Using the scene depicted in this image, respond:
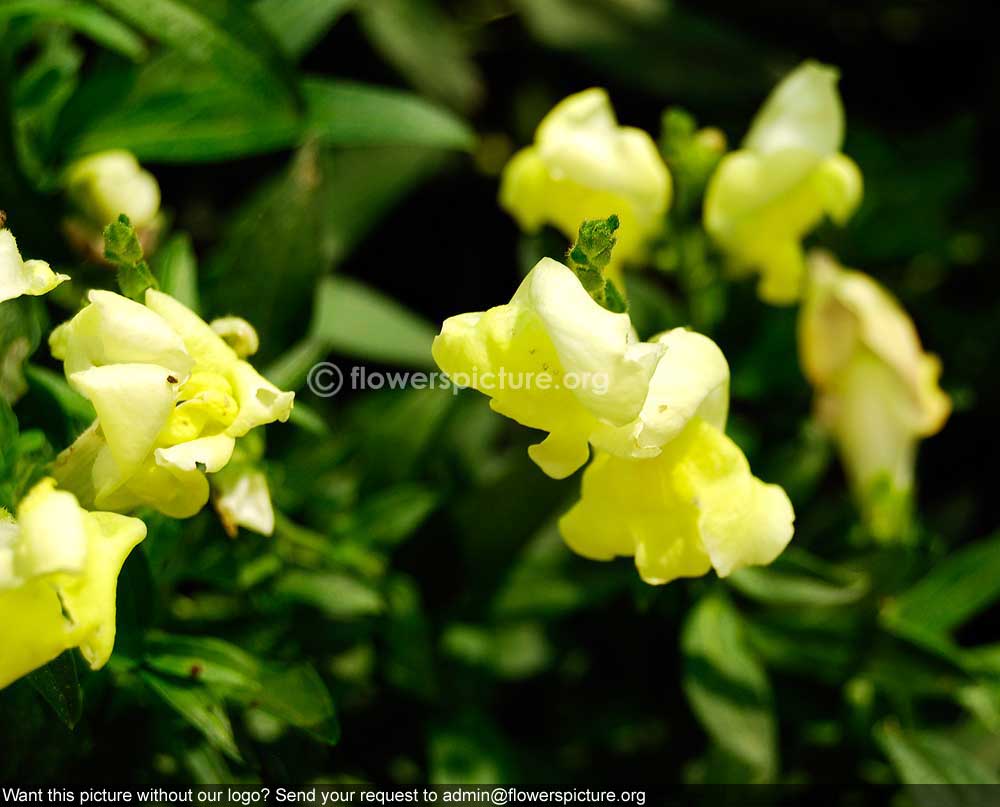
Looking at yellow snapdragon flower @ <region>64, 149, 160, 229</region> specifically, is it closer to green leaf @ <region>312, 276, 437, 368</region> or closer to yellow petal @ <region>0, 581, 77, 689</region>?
green leaf @ <region>312, 276, 437, 368</region>

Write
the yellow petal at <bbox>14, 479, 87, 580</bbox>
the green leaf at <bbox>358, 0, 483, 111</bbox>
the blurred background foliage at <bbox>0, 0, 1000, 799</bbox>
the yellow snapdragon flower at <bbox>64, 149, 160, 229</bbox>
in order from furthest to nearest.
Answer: the green leaf at <bbox>358, 0, 483, 111</bbox>
the yellow snapdragon flower at <bbox>64, 149, 160, 229</bbox>
the blurred background foliage at <bbox>0, 0, 1000, 799</bbox>
the yellow petal at <bbox>14, 479, 87, 580</bbox>

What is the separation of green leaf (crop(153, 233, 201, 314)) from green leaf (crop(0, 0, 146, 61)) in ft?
0.71

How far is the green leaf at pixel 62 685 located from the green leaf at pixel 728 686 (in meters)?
0.64

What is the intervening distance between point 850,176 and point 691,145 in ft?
0.57

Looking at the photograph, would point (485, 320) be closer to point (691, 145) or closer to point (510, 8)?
point (691, 145)

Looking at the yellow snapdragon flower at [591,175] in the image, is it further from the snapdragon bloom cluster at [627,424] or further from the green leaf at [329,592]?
the green leaf at [329,592]

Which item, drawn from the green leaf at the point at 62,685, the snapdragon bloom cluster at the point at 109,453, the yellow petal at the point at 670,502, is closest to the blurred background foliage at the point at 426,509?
the green leaf at the point at 62,685

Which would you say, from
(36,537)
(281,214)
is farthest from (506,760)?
(36,537)

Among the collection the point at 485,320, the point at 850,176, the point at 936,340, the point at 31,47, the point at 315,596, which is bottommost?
the point at 936,340

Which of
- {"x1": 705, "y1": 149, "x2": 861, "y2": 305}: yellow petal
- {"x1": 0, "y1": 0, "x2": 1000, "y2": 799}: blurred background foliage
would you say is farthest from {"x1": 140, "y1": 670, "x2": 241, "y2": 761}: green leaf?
{"x1": 705, "y1": 149, "x2": 861, "y2": 305}: yellow petal

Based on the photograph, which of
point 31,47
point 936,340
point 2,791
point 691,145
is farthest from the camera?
point 936,340

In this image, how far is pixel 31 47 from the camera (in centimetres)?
149

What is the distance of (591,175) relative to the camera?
1.12m

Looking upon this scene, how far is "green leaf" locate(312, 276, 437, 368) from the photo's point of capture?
144 centimetres
